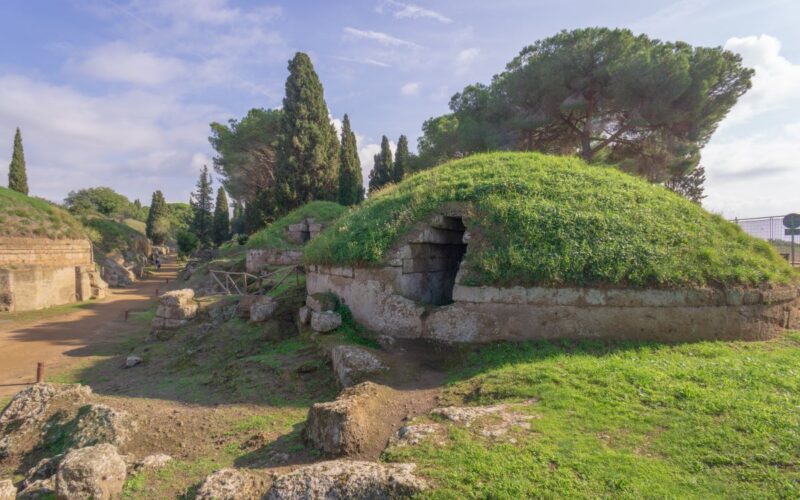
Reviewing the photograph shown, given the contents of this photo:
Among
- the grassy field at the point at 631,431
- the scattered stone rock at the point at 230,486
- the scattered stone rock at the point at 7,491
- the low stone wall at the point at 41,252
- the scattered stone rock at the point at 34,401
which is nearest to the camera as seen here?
the grassy field at the point at 631,431

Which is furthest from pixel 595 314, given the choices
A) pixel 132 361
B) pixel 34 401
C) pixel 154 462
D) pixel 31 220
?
pixel 31 220

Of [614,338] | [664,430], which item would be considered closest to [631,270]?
[614,338]

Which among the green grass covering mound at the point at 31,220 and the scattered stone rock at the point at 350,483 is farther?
the green grass covering mound at the point at 31,220

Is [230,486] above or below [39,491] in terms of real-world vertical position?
above

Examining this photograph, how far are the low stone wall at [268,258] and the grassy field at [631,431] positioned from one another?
43.0ft

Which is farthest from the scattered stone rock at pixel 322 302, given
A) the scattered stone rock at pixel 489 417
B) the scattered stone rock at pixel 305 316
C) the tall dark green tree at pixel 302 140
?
the tall dark green tree at pixel 302 140

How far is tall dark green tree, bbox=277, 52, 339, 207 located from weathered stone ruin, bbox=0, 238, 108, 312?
10.2 metres

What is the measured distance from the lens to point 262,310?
935 cm

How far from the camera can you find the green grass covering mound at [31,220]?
17.1m

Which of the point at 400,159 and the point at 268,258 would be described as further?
the point at 400,159

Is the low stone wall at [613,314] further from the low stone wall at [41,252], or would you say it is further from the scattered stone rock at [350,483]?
the low stone wall at [41,252]

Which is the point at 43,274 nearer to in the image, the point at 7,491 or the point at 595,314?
the point at 7,491

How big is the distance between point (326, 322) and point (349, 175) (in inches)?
930

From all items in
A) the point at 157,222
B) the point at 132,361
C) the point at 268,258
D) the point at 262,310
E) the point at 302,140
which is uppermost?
the point at 302,140
